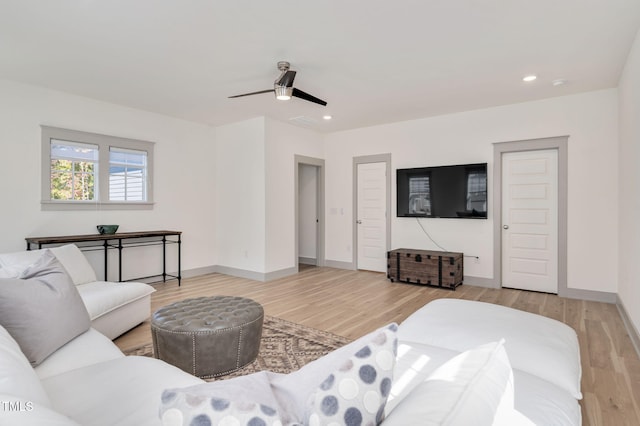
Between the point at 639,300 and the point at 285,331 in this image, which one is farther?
the point at 285,331

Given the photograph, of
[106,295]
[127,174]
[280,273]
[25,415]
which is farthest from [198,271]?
[25,415]

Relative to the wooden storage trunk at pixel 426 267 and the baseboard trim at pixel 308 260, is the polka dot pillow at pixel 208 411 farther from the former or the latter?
the baseboard trim at pixel 308 260

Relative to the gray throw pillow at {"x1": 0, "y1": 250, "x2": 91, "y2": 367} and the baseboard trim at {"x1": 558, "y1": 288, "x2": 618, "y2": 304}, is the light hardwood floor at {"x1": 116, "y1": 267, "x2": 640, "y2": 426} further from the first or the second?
the gray throw pillow at {"x1": 0, "y1": 250, "x2": 91, "y2": 367}

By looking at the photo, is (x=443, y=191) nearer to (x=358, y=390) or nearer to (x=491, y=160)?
(x=491, y=160)

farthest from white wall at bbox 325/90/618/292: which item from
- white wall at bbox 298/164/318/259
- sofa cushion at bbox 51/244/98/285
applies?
sofa cushion at bbox 51/244/98/285

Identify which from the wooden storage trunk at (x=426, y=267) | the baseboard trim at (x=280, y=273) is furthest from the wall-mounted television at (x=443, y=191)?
the baseboard trim at (x=280, y=273)

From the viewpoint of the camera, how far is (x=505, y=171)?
5.07 metres

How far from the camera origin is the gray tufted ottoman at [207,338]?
226cm

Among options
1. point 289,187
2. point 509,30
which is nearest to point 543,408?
point 509,30

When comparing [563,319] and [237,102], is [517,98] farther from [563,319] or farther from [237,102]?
[237,102]

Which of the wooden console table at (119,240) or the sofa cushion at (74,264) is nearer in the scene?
the sofa cushion at (74,264)

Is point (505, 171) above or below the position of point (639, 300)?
above

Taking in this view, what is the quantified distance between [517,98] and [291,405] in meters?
5.20

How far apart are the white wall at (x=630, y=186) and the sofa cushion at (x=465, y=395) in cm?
304
